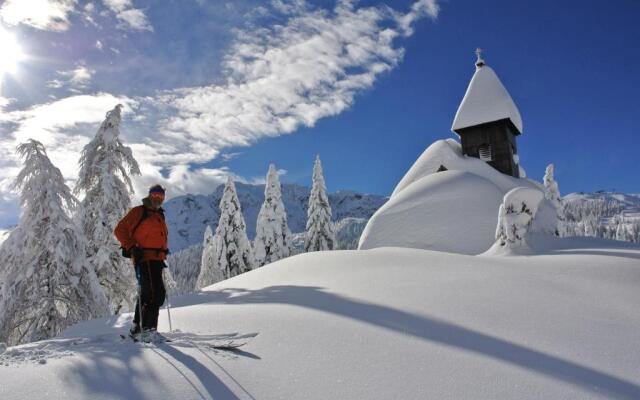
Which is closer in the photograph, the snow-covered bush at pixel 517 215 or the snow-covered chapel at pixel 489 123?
the snow-covered bush at pixel 517 215

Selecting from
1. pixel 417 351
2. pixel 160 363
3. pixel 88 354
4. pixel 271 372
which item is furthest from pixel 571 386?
pixel 88 354

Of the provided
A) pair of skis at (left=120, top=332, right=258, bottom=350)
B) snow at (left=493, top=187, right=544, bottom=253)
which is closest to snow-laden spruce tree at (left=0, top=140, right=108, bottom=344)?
pair of skis at (left=120, top=332, right=258, bottom=350)

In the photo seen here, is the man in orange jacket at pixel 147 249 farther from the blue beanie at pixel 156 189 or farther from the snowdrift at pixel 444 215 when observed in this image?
the snowdrift at pixel 444 215

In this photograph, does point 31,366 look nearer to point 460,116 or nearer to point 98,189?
point 98,189

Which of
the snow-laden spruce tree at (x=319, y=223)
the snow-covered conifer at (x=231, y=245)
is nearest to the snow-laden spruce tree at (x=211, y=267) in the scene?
the snow-covered conifer at (x=231, y=245)

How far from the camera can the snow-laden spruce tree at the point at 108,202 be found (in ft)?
55.3

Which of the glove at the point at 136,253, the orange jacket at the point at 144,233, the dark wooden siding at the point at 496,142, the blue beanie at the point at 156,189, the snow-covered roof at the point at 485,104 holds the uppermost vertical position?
the snow-covered roof at the point at 485,104

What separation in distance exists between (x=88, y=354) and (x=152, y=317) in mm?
1380

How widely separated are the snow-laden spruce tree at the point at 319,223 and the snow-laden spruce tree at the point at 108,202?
22.3 meters

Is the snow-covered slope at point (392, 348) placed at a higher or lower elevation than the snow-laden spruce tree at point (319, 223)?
lower

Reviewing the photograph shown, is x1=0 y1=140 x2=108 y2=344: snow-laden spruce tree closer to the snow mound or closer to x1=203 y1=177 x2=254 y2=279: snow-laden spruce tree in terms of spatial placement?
the snow mound

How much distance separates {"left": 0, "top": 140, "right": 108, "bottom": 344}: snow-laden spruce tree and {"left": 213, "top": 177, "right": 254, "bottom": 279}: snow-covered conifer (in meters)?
23.1

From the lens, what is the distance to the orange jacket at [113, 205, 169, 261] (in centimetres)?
600

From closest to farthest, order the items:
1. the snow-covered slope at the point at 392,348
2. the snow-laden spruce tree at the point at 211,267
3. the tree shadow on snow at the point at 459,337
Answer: the snow-covered slope at the point at 392,348 < the tree shadow on snow at the point at 459,337 < the snow-laden spruce tree at the point at 211,267
